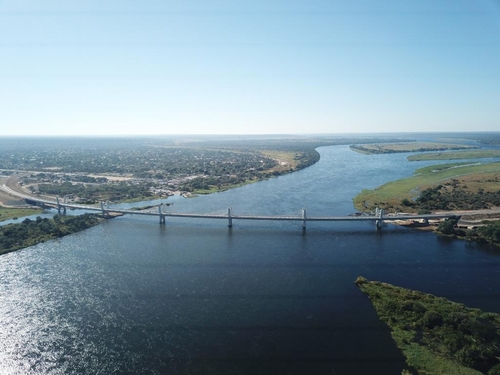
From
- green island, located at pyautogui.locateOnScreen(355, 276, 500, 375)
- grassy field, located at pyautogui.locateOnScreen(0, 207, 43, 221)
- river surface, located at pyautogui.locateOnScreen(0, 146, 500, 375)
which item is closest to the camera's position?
green island, located at pyautogui.locateOnScreen(355, 276, 500, 375)

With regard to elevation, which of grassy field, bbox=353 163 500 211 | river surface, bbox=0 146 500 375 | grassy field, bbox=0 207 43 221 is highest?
grassy field, bbox=353 163 500 211

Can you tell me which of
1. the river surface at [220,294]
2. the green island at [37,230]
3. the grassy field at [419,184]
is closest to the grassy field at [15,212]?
the green island at [37,230]

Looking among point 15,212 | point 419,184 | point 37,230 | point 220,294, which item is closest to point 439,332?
point 220,294

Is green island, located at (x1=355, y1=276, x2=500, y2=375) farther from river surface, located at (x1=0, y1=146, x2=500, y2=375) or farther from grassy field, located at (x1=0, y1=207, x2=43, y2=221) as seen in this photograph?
grassy field, located at (x1=0, y1=207, x2=43, y2=221)

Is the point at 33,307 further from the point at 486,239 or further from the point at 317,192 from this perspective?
the point at 317,192

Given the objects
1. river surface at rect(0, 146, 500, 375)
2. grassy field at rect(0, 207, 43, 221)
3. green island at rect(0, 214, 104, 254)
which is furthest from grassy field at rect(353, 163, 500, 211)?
grassy field at rect(0, 207, 43, 221)

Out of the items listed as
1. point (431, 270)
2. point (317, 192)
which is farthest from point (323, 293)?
point (317, 192)

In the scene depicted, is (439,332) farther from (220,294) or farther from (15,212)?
(15,212)
